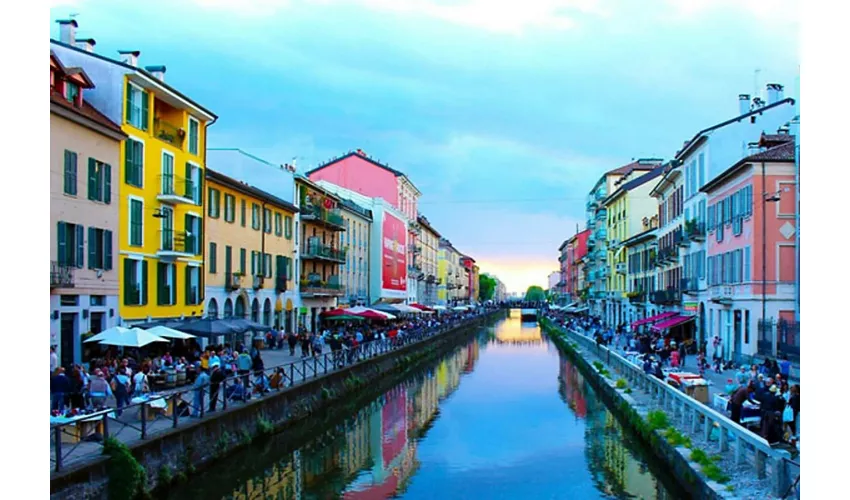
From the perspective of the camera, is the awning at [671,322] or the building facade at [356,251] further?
the building facade at [356,251]

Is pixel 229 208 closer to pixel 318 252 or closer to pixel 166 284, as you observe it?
pixel 166 284

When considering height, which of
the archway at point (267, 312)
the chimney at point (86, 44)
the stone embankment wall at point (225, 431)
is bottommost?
the stone embankment wall at point (225, 431)

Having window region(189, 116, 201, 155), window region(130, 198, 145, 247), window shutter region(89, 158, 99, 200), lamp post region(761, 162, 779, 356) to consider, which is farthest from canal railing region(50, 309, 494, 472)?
lamp post region(761, 162, 779, 356)

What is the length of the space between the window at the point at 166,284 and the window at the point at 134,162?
12.4 feet

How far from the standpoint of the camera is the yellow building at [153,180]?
94.7 feet

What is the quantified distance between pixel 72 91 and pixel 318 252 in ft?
89.9

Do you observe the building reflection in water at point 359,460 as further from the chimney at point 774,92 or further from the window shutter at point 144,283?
the chimney at point 774,92

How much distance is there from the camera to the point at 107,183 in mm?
27641

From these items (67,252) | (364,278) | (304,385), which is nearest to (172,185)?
(67,252)

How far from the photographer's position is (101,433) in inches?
601

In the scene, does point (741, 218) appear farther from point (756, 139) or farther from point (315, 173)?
point (315, 173)

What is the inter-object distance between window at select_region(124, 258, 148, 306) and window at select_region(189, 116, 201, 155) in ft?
20.9

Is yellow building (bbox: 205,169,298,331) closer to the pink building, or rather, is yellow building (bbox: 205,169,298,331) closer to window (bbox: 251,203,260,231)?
window (bbox: 251,203,260,231)

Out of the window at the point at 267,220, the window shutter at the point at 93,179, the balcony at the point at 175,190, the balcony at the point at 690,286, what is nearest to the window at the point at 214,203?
the balcony at the point at 175,190
